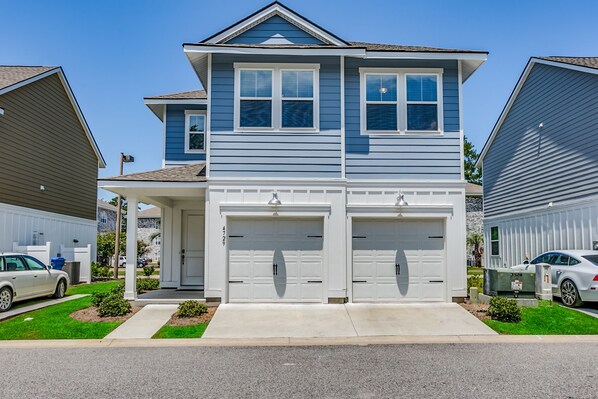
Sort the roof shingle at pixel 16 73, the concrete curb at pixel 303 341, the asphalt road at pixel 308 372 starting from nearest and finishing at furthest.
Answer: the asphalt road at pixel 308 372 → the concrete curb at pixel 303 341 → the roof shingle at pixel 16 73

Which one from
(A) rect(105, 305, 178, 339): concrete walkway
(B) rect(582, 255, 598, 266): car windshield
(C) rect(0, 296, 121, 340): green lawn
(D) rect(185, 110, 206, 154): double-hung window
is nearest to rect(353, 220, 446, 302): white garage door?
(B) rect(582, 255, 598, 266): car windshield

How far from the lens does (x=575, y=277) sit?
38.0ft

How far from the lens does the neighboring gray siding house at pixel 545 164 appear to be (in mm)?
14734

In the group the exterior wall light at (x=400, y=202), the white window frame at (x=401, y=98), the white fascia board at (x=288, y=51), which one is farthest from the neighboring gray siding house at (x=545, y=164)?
the white fascia board at (x=288, y=51)

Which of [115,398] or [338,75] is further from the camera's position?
[338,75]

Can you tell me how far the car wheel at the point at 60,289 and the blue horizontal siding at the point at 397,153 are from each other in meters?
8.86

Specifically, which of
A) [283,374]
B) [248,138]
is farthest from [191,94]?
[283,374]

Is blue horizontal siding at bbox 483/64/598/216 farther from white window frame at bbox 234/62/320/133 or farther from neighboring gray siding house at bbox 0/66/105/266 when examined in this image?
neighboring gray siding house at bbox 0/66/105/266

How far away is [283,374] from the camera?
6.69 m

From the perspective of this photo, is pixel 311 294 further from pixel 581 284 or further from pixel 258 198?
pixel 581 284

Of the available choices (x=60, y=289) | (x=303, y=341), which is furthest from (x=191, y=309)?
Answer: (x=60, y=289)

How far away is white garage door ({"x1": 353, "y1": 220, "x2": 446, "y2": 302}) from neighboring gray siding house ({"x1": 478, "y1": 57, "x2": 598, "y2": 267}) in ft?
17.0

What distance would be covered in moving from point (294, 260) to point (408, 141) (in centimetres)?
423

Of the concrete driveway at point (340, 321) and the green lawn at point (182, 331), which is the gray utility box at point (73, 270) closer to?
the concrete driveway at point (340, 321)
